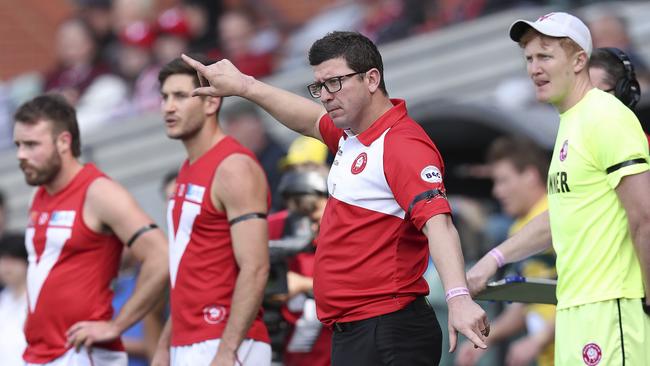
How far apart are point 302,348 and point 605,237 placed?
2.43 metres

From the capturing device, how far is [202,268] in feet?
19.9

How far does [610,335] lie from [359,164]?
1.16 metres

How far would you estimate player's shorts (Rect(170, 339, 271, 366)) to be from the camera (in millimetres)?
6059

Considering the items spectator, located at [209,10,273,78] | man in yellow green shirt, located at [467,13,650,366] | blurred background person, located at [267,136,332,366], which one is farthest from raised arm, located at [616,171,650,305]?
spectator, located at [209,10,273,78]

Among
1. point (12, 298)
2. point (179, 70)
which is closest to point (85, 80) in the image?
point (12, 298)

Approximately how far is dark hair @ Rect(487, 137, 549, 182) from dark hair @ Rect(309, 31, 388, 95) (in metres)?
Answer: 2.95

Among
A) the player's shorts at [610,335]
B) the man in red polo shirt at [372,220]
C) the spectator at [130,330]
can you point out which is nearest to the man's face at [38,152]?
the spectator at [130,330]

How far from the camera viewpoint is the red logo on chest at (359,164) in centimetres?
505

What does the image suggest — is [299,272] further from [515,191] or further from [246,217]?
[515,191]

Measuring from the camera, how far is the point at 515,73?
36.4 ft

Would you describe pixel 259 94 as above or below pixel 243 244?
above

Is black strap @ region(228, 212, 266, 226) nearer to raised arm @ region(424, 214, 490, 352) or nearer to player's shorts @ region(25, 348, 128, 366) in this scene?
player's shorts @ region(25, 348, 128, 366)

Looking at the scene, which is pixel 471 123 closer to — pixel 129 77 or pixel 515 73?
pixel 515 73

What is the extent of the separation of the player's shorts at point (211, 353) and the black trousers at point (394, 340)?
3.50 ft
